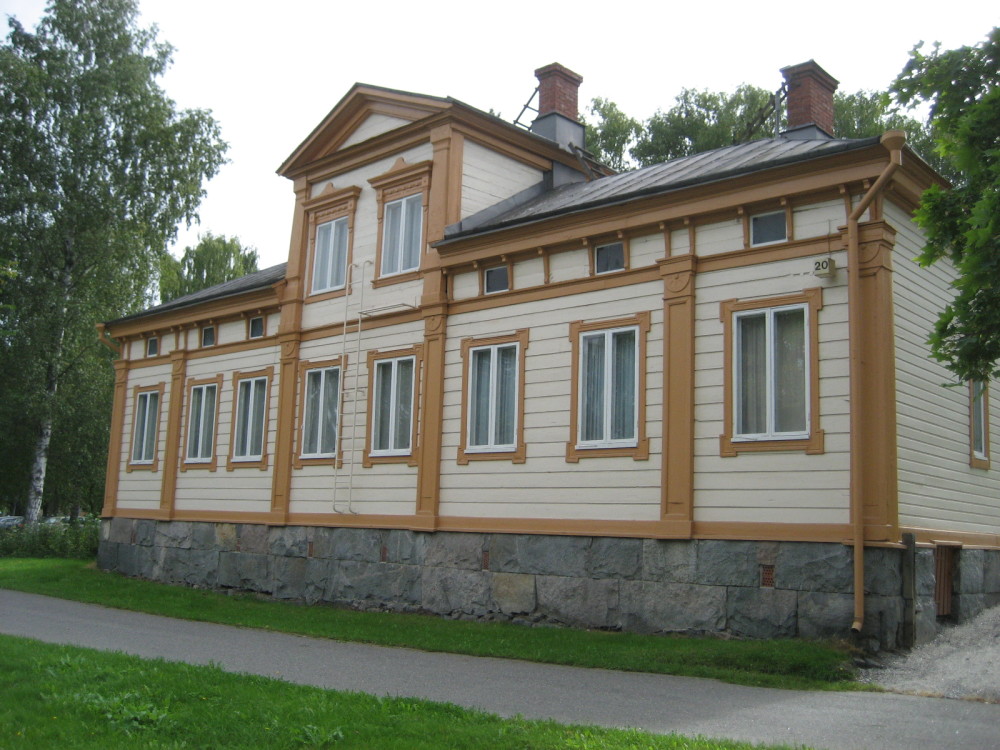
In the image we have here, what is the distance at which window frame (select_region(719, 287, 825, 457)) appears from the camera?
13.2 meters

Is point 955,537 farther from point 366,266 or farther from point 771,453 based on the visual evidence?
point 366,266

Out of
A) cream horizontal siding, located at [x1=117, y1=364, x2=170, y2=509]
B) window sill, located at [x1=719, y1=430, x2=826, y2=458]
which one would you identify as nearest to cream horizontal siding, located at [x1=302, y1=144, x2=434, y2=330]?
cream horizontal siding, located at [x1=117, y1=364, x2=170, y2=509]

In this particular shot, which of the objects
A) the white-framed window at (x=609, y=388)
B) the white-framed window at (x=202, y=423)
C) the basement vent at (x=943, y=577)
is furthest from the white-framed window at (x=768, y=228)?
the white-framed window at (x=202, y=423)

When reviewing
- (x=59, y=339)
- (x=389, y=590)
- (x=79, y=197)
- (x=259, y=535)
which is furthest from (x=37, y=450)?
(x=389, y=590)

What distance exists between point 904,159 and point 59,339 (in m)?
26.8

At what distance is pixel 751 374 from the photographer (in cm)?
1397

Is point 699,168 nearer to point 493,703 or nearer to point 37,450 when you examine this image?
point 493,703

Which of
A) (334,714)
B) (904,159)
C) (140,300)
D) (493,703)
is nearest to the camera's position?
(334,714)

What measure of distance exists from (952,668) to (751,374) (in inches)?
168

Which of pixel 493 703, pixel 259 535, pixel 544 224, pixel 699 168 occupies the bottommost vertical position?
pixel 493 703

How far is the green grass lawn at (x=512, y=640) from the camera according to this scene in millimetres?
11531

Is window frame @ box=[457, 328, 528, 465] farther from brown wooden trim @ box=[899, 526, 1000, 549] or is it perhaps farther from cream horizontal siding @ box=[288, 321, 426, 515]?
brown wooden trim @ box=[899, 526, 1000, 549]

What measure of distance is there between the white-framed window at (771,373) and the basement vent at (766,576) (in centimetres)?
161

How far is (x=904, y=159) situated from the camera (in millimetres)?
13250
